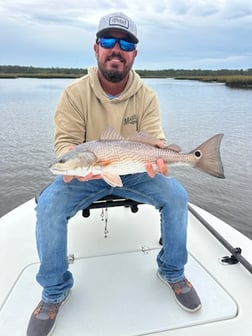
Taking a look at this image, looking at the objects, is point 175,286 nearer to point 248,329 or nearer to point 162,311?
point 162,311

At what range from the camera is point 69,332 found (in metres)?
2.17

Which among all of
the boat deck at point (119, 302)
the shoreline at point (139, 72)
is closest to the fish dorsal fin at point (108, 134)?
the boat deck at point (119, 302)

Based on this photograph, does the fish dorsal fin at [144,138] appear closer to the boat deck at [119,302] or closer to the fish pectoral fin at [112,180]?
the fish pectoral fin at [112,180]

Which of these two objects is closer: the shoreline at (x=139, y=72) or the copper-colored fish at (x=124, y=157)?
the copper-colored fish at (x=124, y=157)

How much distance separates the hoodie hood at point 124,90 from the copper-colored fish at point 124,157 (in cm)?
54

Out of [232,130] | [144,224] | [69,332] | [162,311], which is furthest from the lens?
[232,130]

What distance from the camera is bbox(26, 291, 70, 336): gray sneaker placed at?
213 cm

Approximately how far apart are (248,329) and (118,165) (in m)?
1.31

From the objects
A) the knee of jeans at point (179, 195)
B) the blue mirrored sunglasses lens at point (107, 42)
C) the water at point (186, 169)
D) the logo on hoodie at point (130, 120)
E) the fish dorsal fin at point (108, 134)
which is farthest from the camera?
the water at point (186, 169)

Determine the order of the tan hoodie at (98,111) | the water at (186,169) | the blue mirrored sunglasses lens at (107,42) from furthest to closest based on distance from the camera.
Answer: the water at (186,169) → the tan hoodie at (98,111) → the blue mirrored sunglasses lens at (107,42)

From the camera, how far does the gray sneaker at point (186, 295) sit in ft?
7.66

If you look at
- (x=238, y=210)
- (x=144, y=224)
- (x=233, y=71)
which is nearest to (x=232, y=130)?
(x=238, y=210)

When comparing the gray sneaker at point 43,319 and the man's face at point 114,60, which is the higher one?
the man's face at point 114,60

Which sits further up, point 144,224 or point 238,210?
point 144,224
